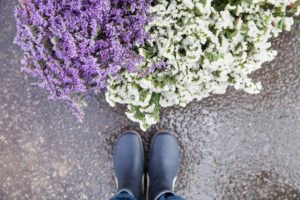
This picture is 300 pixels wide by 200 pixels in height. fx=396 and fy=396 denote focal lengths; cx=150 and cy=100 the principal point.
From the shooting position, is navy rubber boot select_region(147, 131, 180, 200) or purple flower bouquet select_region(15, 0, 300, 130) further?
navy rubber boot select_region(147, 131, 180, 200)

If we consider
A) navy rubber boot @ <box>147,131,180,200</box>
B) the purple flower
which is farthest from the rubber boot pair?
the purple flower

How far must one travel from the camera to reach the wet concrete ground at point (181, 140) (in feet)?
6.88

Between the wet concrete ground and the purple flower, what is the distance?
0.64 meters

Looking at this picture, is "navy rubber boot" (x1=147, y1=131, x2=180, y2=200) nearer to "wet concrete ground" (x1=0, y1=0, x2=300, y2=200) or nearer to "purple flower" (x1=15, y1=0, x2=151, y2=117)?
"wet concrete ground" (x1=0, y1=0, x2=300, y2=200)

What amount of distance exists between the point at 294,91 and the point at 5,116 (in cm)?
155

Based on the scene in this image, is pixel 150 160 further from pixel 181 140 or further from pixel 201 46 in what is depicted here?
pixel 201 46

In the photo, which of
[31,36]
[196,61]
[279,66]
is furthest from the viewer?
[279,66]

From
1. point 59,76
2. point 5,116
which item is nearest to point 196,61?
point 59,76

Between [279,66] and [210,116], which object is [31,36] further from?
[279,66]

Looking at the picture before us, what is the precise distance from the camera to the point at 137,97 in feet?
5.38

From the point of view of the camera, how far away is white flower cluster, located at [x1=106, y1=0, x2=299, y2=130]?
149 cm

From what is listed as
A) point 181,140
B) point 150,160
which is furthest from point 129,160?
point 181,140

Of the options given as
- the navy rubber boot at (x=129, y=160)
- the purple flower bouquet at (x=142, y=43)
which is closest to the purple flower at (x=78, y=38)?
the purple flower bouquet at (x=142, y=43)

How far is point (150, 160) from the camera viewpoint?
2.11m
